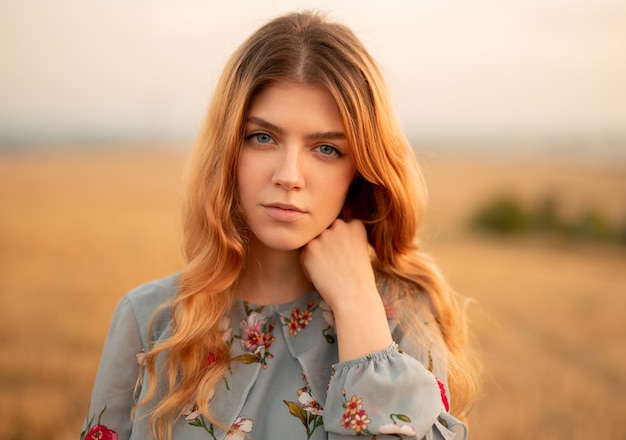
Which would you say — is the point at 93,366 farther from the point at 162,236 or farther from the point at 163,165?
the point at 163,165

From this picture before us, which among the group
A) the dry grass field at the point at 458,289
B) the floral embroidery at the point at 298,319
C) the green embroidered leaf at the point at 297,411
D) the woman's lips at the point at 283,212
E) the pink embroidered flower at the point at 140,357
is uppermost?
A: the woman's lips at the point at 283,212

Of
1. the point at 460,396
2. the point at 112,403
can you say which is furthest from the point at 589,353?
the point at 112,403

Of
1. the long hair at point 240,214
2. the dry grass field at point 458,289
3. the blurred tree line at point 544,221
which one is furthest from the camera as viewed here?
the blurred tree line at point 544,221

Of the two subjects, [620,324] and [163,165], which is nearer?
[620,324]

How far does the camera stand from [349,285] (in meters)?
2.33

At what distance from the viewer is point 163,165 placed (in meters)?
19.0

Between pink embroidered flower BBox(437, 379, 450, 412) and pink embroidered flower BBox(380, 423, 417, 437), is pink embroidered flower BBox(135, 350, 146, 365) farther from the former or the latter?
pink embroidered flower BBox(437, 379, 450, 412)

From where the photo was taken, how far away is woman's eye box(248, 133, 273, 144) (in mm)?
2279

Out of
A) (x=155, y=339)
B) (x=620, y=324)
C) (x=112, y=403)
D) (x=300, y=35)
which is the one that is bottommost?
(x=620, y=324)

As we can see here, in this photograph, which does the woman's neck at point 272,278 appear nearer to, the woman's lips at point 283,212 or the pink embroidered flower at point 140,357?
the woman's lips at point 283,212

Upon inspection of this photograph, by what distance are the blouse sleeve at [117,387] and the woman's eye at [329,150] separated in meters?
1.11

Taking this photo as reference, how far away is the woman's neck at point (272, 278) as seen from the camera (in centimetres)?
255

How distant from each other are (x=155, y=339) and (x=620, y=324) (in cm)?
621

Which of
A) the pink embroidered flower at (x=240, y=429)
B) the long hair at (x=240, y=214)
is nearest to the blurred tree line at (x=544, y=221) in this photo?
the long hair at (x=240, y=214)
